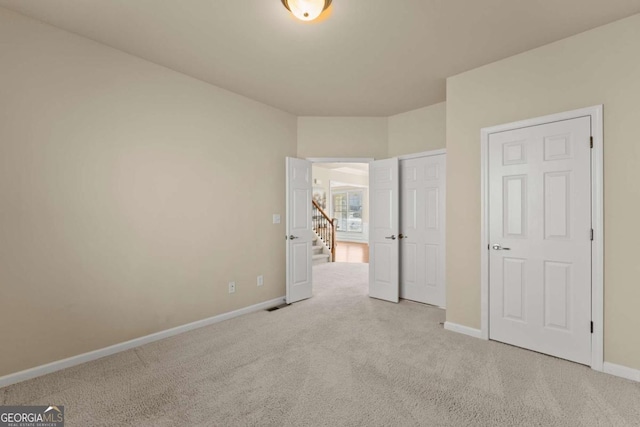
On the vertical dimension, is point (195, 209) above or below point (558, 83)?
below

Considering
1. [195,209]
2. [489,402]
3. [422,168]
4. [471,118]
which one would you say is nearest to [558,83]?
[471,118]

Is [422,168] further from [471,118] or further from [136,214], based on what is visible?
[136,214]

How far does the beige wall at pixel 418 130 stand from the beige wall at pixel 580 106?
0.81 metres

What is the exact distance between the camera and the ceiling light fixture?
6.29 ft

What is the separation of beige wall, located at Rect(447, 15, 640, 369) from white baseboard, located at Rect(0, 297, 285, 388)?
2642mm

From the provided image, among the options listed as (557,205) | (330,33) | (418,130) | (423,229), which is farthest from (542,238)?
(330,33)

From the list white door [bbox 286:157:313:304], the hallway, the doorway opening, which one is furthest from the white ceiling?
the doorway opening

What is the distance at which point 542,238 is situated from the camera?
2.65 metres

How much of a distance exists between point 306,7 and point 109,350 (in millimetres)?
3237

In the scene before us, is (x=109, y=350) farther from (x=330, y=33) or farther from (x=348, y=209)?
(x=348, y=209)

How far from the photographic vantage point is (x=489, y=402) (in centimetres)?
197

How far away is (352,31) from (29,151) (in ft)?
8.87

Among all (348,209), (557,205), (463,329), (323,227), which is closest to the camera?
(557,205)
